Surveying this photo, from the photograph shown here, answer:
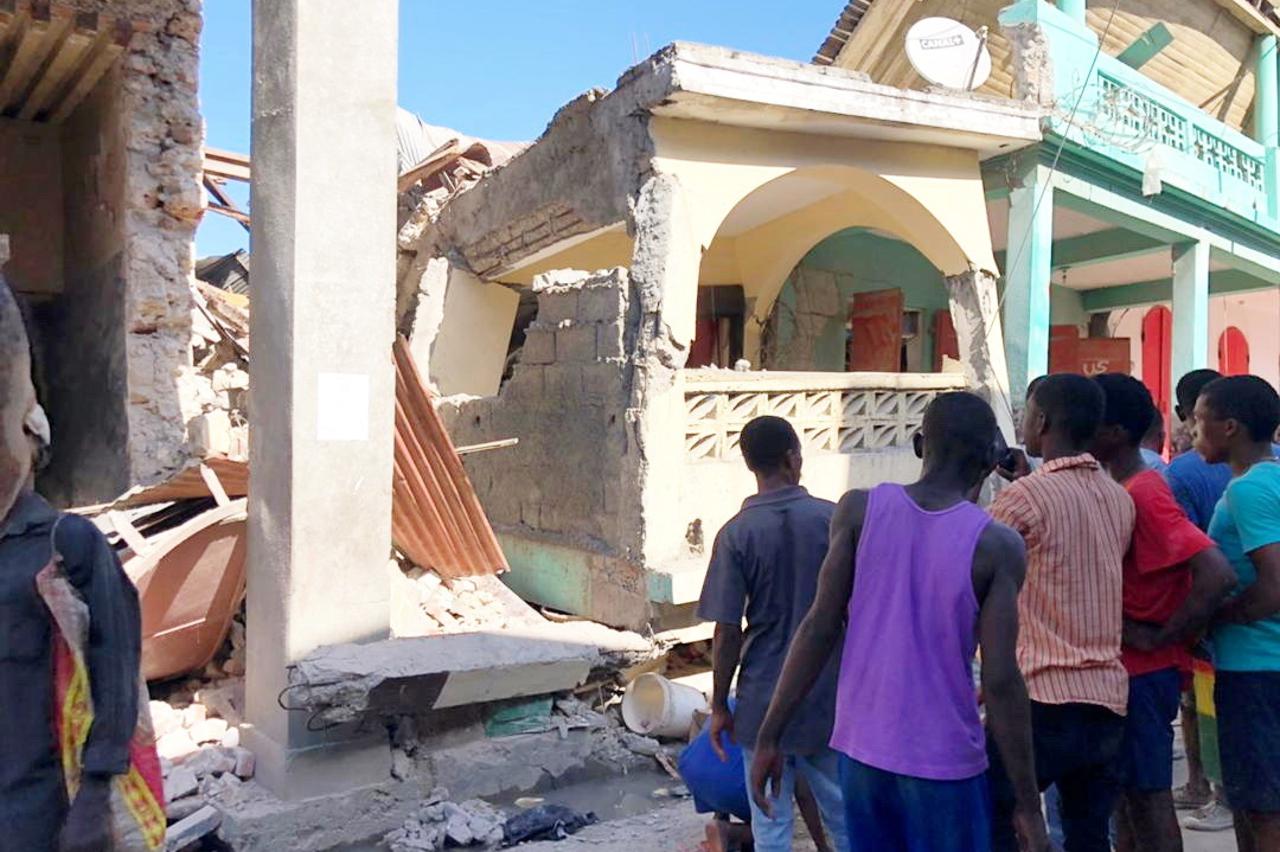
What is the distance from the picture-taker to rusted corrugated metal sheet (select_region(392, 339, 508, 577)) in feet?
19.7

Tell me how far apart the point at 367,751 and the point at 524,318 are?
8.51 m

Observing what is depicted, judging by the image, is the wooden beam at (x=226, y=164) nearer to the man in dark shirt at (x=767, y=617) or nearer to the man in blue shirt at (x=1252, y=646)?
the man in dark shirt at (x=767, y=617)

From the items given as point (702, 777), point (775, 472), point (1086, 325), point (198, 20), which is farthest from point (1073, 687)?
point (1086, 325)

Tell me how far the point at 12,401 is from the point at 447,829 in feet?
10.0

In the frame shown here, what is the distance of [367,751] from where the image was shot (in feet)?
15.3

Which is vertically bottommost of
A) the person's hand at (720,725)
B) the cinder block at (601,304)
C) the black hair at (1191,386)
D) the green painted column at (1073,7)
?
the person's hand at (720,725)

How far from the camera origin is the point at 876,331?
439 inches

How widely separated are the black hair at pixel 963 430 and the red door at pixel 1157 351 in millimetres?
12975

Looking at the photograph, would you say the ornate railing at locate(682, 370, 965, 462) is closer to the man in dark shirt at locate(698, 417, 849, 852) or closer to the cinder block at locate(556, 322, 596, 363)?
the cinder block at locate(556, 322, 596, 363)

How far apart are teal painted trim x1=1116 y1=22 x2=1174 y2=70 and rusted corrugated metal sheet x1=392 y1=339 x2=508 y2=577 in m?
8.49

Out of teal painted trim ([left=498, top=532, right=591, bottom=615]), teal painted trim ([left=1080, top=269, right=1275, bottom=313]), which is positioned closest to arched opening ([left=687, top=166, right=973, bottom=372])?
teal painted trim ([left=1080, top=269, right=1275, bottom=313])

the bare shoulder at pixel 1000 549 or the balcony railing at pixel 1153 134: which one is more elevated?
the balcony railing at pixel 1153 134

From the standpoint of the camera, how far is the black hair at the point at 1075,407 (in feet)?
8.91

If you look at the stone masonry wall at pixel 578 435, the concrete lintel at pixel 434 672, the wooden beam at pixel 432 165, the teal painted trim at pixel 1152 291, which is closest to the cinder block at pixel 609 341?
the stone masonry wall at pixel 578 435
